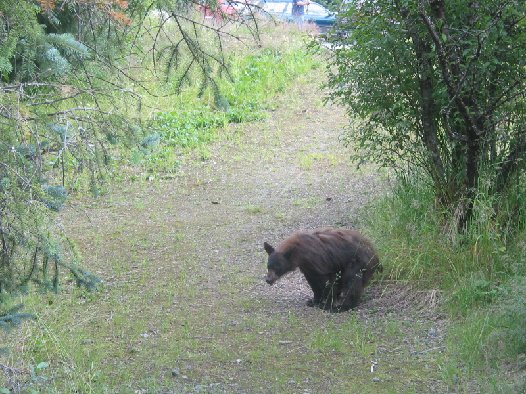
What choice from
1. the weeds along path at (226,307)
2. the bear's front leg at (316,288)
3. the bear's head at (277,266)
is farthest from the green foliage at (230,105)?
the bear's front leg at (316,288)

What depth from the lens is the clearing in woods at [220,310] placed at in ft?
22.6

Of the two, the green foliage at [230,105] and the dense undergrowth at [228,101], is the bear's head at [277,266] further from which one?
the green foliage at [230,105]

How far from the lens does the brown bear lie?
8.51 metres

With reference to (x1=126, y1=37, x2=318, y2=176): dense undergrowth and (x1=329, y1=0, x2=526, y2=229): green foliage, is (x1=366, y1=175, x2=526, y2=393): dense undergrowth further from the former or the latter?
(x1=126, y1=37, x2=318, y2=176): dense undergrowth

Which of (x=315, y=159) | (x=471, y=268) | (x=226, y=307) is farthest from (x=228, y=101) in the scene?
(x=471, y=268)

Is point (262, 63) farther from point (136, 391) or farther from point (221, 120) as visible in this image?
point (136, 391)

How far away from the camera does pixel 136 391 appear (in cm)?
663

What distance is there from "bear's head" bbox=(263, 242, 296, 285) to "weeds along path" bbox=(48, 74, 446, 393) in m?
0.23

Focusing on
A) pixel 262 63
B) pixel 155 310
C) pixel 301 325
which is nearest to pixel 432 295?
pixel 301 325

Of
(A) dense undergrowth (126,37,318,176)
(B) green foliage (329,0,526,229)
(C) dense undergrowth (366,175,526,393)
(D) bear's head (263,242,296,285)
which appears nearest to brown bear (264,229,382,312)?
(D) bear's head (263,242,296,285)

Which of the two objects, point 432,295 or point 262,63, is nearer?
point 432,295

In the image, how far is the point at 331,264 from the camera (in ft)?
28.4

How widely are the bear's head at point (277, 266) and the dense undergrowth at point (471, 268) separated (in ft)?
3.49

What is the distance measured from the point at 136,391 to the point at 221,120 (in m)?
10.5
